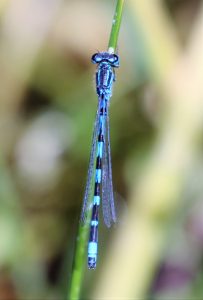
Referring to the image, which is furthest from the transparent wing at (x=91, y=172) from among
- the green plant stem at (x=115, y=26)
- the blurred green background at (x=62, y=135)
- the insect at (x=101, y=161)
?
the green plant stem at (x=115, y=26)

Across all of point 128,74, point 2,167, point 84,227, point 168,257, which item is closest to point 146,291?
point 168,257

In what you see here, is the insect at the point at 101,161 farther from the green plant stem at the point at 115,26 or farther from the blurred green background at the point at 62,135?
the green plant stem at the point at 115,26

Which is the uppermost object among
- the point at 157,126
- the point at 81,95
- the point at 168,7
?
the point at 168,7

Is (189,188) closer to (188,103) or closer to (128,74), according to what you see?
(188,103)

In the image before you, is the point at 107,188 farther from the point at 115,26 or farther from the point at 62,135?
the point at 115,26

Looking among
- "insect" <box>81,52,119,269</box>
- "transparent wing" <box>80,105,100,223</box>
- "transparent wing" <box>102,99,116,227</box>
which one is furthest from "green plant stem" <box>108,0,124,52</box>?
"transparent wing" <box>102,99,116,227</box>

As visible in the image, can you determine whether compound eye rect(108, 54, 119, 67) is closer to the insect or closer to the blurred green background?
the insect
